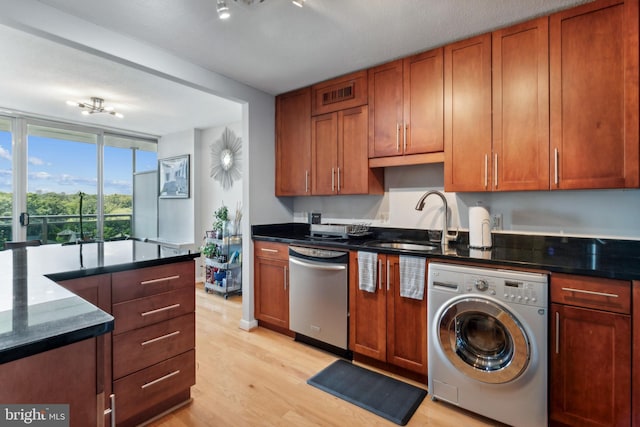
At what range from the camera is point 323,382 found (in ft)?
7.38

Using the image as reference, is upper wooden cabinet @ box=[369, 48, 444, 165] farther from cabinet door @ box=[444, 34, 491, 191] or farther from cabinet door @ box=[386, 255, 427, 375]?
cabinet door @ box=[386, 255, 427, 375]

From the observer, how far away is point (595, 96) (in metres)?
1.86

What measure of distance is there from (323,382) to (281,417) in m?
0.44

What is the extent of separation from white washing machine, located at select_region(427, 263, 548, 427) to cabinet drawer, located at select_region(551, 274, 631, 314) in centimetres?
7

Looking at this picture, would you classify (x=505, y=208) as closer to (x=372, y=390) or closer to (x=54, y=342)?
(x=372, y=390)

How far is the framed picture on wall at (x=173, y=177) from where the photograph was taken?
512 cm

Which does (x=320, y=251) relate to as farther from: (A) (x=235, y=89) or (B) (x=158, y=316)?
(A) (x=235, y=89)

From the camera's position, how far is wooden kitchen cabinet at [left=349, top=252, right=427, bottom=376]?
218cm

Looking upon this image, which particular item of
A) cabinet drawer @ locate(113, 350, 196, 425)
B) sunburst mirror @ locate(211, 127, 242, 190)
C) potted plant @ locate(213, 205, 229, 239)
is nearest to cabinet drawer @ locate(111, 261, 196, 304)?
cabinet drawer @ locate(113, 350, 196, 425)

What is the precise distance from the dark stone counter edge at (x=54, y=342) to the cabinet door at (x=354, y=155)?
7.47 feet

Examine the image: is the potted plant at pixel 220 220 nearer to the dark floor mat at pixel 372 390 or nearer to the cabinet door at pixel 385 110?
the cabinet door at pixel 385 110

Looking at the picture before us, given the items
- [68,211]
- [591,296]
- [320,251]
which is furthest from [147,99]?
[591,296]

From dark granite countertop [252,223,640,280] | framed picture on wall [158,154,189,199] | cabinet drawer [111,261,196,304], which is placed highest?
framed picture on wall [158,154,189,199]

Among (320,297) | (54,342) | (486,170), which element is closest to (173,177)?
(320,297)
